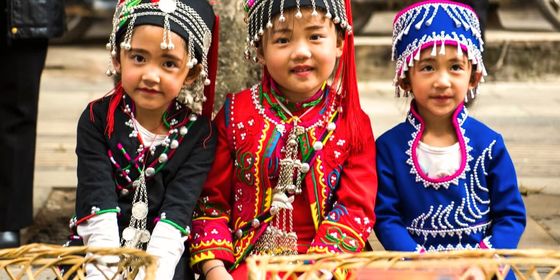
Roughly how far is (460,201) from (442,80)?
0.35m

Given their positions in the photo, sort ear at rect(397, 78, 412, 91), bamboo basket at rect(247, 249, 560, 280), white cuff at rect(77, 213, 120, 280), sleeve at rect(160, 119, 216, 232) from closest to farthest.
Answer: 1. bamboo basket at rect(247, 249, 560, 280)
2. white cuff at rect(77, 213, 120, 280)
3. sleeve at rect(160, 119, 216, 232)
4. ear at rect(397, 78, 412, 91)

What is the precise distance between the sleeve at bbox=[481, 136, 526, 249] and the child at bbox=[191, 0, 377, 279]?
344 mm

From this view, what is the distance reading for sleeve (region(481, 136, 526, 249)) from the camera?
2.71 meters

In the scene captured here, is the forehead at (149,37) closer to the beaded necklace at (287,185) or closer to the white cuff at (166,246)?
the beaded necklace at (287,185)

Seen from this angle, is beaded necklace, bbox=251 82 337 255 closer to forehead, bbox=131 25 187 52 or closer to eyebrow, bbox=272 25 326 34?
eyebrow, bbox=272 25 326 34

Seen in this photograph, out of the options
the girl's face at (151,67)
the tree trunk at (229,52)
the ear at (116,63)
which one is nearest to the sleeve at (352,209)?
the girl's face at (151,67)

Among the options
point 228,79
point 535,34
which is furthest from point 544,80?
point 228,79

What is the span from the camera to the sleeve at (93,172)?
264 centimetres

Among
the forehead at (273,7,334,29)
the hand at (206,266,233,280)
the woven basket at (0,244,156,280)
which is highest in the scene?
the forehead at (273,7,334,29)

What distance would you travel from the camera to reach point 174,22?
267 centimetres

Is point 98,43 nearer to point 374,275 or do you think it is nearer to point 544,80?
point 544,80

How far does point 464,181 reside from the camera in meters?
2.75

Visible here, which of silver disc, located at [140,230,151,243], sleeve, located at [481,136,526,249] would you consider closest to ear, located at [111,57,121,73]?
silver disc, located at [140,230,151,243]

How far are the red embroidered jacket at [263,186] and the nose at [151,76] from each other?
0.28 metres
